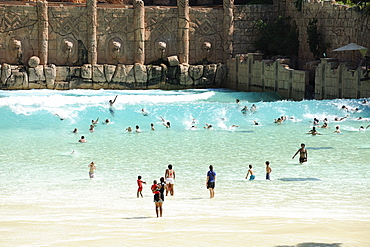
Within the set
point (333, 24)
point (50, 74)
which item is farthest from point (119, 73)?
point (333, 24)

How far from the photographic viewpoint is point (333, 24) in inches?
1686

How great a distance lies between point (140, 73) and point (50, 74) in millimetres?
5619

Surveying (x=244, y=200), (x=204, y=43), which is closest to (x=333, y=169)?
(x=244, y=200)

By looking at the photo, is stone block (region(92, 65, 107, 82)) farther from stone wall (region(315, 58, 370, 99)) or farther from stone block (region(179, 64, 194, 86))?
stone wall (region(315, 58, 370, 99))

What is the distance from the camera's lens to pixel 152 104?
40250mm

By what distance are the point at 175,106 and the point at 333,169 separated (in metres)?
15.4

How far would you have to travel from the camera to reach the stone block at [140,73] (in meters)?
45.5

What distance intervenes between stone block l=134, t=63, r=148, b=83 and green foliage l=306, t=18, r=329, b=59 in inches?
409

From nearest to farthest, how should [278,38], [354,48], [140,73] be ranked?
1. [354,48]
2. [140,73]
3. [278,38]

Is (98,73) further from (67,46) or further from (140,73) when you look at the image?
(140,73)

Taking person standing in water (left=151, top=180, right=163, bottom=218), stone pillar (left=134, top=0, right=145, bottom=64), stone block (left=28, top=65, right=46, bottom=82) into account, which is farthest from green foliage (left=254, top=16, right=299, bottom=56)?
person standing in water (left=151, top=180, right=163, bottom=218)

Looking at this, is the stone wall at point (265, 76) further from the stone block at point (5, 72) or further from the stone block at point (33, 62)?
the stone block at point (5, 72)

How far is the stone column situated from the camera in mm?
44469

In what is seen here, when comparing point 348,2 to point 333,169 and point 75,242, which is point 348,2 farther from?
point 75,242
